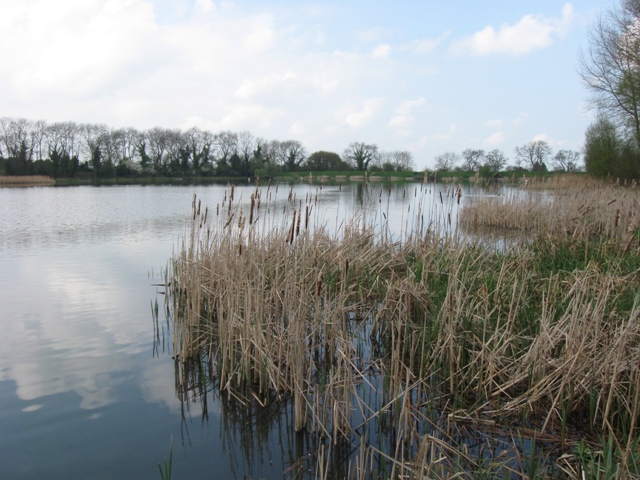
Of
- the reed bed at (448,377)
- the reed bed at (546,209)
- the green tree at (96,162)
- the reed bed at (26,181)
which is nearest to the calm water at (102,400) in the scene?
the reed bed at (448,377)

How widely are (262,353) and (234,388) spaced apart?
0.52 metres

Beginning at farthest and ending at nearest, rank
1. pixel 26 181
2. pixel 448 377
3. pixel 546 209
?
1. pixel 26 181
2. pixel 546 209
3. pixel 448 377

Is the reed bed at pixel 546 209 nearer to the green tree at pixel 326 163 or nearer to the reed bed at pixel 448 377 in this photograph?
the reed bed at pixel 448 377

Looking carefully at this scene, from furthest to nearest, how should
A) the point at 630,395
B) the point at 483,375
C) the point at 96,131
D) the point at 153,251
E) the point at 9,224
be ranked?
the point at 96,131 → the point at 9,224 → the point at 153,251 → the point at 483,375 → the point at 630,395

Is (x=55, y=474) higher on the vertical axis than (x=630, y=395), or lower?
lower

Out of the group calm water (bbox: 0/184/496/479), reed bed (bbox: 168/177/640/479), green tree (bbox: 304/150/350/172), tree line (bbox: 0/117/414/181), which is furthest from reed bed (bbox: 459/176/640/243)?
green tree (bbox: 304/150/350/172)

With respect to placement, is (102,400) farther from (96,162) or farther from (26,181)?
(96,162)

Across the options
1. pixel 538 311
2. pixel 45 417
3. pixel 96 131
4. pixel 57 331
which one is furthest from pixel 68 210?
pixel 96 131

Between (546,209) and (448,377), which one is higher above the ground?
(546,209)

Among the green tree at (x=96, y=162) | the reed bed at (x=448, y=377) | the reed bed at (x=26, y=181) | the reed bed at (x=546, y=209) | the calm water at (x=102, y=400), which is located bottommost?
the calm water at (x=102, y=400)

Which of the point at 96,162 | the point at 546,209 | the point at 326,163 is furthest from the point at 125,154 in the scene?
the point at 546,209

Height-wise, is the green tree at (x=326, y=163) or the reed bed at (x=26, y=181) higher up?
the green tree at (x=326, y=163)

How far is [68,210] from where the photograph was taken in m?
19.1

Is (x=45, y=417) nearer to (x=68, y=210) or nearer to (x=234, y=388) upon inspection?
(x=234, y=388)
